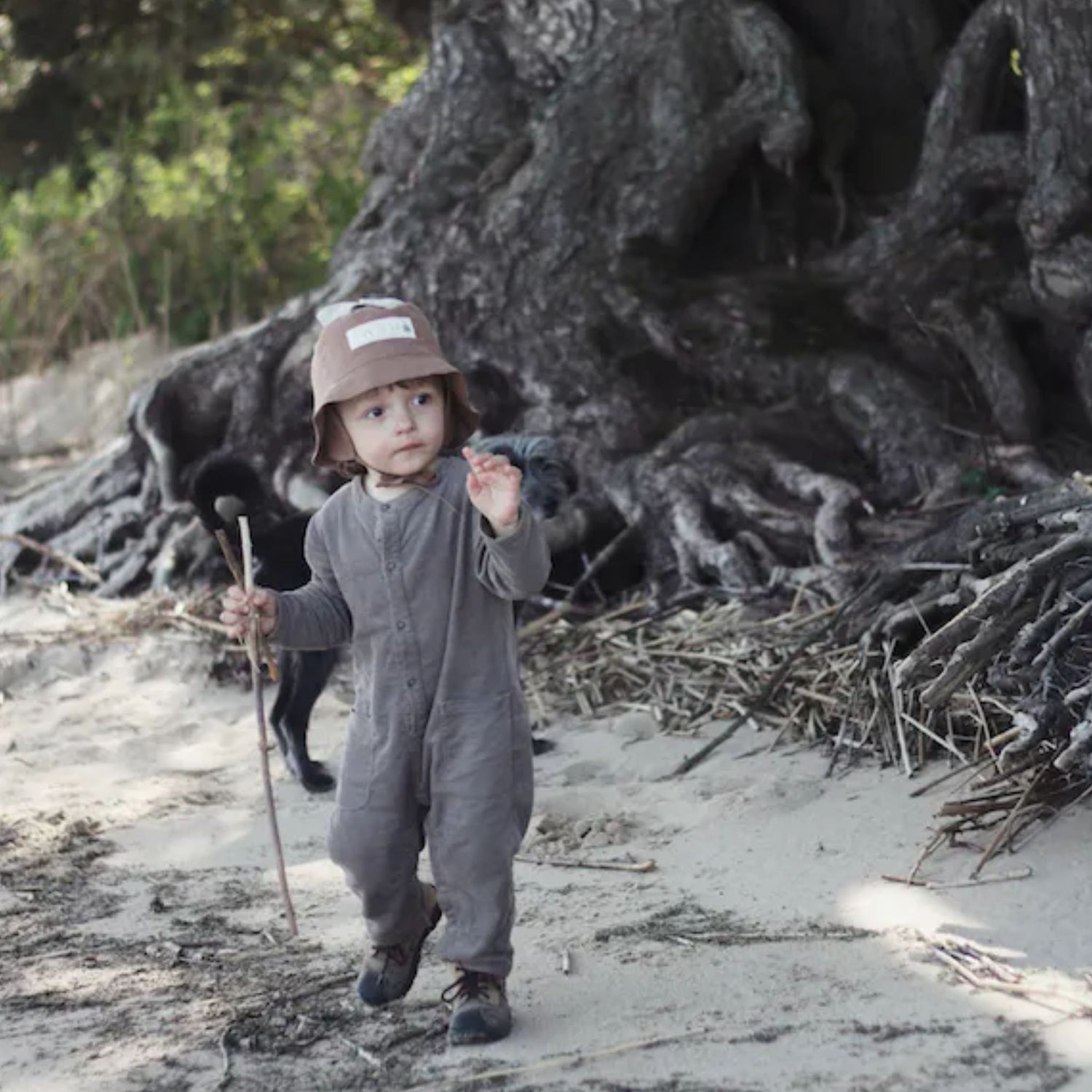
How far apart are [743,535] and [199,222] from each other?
263 inches

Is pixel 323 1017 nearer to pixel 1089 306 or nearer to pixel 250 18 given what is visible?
pixel 1089 306

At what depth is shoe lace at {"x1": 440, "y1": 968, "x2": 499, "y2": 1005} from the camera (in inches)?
134

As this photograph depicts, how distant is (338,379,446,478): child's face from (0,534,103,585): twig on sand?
15.8 ft

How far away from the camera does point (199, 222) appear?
12.3m

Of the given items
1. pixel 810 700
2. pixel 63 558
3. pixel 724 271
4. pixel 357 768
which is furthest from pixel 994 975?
pixel 63 558

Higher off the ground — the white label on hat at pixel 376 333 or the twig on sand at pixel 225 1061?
the white label on hat at pixel 376 333

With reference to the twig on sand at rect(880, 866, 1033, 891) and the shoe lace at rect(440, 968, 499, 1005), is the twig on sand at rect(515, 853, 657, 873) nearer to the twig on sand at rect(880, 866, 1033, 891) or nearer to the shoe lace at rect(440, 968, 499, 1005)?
the twig on sand at rect(880, 866, 1033, 891)

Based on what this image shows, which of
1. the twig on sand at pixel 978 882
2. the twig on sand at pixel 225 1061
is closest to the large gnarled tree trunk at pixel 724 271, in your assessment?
the twig on sand at pixel 978 882

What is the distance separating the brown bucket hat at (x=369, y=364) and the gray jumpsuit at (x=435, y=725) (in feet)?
0.39

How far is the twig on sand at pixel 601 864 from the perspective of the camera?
14.3 feet

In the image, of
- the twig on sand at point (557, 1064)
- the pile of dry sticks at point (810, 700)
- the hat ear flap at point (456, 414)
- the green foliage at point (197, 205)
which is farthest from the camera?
the green foliage at point (197, 205)

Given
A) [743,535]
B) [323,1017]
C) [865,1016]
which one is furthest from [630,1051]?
[743,535]

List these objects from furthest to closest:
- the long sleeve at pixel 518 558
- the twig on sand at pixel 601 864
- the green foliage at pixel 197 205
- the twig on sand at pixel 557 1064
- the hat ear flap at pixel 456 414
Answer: the green foliage at pixel 197 205
the twig on sand at pixel 601 864
the hat ear flap at pixel 456 414
the long sleeve at pixel 518 558
the twig on sand at pixel 557 1064

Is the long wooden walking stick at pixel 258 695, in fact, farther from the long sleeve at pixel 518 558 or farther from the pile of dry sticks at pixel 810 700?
the pile of dry sticks at pixel 810 700
